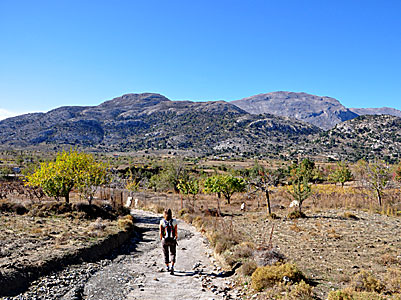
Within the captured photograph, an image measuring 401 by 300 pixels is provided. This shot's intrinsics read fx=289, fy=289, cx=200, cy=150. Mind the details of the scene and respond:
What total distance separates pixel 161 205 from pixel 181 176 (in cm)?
1610

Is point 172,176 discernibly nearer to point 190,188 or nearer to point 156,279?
point 190,188

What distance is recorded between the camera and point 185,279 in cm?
948

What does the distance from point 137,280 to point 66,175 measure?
14.3 metres

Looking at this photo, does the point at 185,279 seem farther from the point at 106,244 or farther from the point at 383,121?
the point at 383,121

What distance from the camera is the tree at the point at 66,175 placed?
69.3 feet

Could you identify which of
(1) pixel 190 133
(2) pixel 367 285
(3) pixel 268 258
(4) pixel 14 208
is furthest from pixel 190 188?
(1) pixel 190 133

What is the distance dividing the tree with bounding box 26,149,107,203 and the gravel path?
991 cm

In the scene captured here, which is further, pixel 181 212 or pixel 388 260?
pixel 181 212

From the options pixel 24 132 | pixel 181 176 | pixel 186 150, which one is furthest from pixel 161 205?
pixel 24 132

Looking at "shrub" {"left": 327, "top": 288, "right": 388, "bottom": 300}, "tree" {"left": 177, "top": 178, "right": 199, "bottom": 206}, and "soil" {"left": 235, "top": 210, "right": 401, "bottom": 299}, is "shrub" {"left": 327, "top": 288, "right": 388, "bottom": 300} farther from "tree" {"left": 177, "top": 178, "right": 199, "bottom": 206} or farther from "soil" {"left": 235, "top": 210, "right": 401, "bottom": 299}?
"tree" {"left": 177, "top": 178, "right": 199, "bottom": 206}

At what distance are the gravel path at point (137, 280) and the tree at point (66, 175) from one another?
9.91 meters

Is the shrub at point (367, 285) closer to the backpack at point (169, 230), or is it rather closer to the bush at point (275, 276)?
the bush at point (275, 276)

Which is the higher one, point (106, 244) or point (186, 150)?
point (186, 150)

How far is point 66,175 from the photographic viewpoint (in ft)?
69.7
